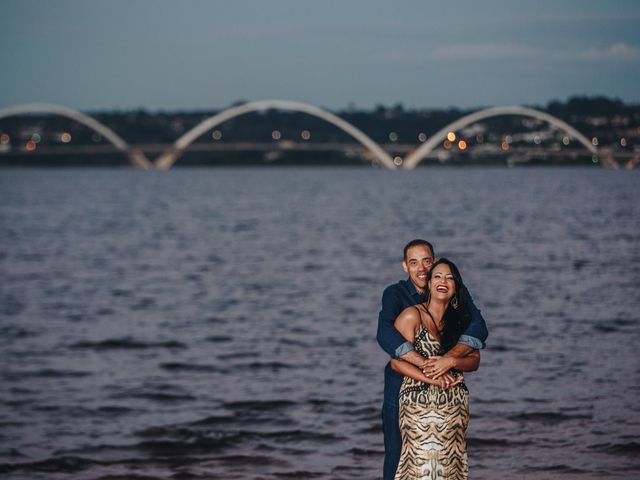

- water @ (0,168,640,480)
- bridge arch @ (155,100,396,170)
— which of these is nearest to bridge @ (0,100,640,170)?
bridge arch @ (155,100,396,170)

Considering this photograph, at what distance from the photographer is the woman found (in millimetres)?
5379

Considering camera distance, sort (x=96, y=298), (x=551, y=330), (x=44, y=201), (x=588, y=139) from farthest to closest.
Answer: (x=588, y=139) → (x=44, y=201) → (x=96, y=298) → (x=551, y=330)

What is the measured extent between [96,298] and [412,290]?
1939 centimetres

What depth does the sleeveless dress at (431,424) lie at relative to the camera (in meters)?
5.38

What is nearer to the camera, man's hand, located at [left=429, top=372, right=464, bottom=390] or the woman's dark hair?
man's hand, located at [left=429, top=372, right=464, bottom=390]

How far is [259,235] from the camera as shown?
45906 millimetres

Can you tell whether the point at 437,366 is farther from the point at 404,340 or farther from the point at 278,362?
the point at 278,362

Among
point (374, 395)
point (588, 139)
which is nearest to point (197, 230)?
point (374, 395)

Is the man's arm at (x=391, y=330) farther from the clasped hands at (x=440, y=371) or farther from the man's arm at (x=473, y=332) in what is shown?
the man's arm at (x=473, y=332)

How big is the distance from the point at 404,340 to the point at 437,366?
21 centimetres

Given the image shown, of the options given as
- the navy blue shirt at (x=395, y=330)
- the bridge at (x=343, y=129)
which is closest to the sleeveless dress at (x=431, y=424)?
the navy blue shirt at (x=395, y=330)

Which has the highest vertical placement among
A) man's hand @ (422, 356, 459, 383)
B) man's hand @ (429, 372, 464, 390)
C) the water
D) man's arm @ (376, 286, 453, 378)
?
man's arm @ (376, 286, 453, 378)

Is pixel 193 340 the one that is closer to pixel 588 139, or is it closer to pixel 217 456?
pixel 217 456

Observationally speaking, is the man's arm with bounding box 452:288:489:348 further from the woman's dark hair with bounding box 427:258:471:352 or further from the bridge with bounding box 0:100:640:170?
the bridge with bounding box 0:100:640:170
